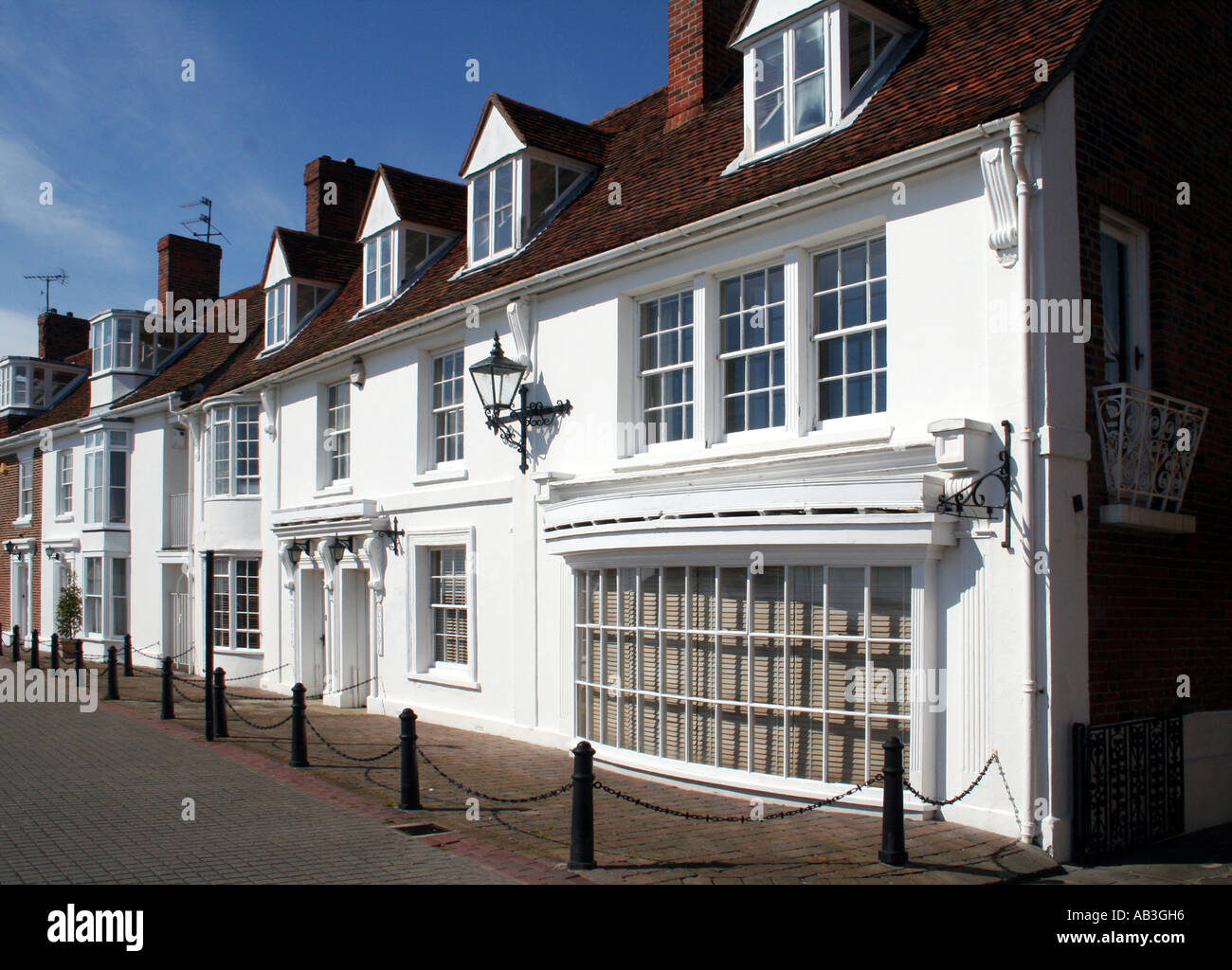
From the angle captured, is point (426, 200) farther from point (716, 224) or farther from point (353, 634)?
point (716, 224)

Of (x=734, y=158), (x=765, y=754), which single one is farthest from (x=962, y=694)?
(x=734, y=158)

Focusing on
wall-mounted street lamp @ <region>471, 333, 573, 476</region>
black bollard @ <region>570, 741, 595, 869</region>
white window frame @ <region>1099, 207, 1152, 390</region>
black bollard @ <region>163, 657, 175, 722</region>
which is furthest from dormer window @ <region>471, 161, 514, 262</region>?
black bollard @ <region>570, 741, 595, 869</region>

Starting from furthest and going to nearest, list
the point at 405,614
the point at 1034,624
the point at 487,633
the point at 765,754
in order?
the point at 405,614, the point at 487,633, the point at 765,754, the point at 1034,624

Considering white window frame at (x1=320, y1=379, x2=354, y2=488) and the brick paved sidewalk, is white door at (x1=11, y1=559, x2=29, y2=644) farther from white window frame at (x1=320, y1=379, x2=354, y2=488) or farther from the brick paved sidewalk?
the brick paved sidewalk

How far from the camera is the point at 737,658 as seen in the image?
10.0 m

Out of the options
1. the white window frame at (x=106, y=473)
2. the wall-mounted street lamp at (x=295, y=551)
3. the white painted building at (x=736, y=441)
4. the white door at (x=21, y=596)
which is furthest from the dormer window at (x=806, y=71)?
the white door at (x=21, y=596)

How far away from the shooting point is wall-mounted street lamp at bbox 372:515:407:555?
623 inches

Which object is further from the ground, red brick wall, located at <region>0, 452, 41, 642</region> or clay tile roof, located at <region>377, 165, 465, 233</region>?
clay tile roof, located at <region>377, 165, 465, 233</region>

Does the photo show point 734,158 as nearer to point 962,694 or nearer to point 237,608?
point 962,694

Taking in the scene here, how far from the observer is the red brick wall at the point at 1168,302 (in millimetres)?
8820

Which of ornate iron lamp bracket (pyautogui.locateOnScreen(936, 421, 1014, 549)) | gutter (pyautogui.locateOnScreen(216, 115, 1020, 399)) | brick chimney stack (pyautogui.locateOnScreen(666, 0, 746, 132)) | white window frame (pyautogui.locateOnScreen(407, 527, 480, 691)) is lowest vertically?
white window frame (pyautogui.locateOnScreen(407, 527, 480, 691))

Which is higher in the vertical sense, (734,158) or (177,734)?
(734,158)

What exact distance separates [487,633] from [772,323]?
19.7ft

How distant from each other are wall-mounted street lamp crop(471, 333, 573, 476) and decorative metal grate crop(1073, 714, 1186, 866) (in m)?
6.95
